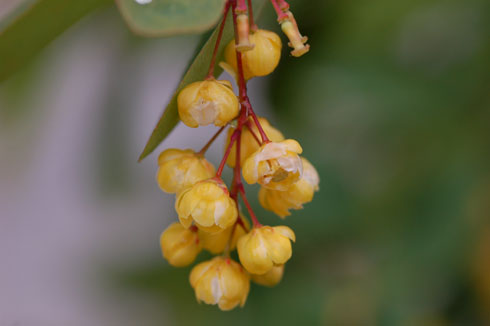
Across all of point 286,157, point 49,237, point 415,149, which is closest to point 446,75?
point 415,149

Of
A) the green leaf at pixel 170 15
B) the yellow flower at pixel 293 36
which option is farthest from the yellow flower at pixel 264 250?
the green leaf at pixel 170 15

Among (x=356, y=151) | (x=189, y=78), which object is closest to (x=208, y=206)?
(x=189, y=78)

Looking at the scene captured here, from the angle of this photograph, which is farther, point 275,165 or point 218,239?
point 218,239

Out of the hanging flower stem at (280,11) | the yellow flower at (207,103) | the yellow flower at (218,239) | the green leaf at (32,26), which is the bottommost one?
the yellow flower at (218,239)

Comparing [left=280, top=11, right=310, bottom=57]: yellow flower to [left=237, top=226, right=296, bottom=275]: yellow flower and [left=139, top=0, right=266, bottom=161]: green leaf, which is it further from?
[left=237, top=226, right=296, bottom=275]: yellow flower

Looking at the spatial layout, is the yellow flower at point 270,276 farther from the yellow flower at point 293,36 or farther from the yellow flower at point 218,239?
the yellow flower at point 293,36

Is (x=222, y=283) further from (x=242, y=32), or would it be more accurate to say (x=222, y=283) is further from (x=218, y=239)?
(x=242, y=32)

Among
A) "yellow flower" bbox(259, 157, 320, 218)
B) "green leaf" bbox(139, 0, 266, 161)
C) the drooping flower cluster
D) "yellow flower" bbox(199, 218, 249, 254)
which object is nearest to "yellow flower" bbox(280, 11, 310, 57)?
the drooping flower cluster
